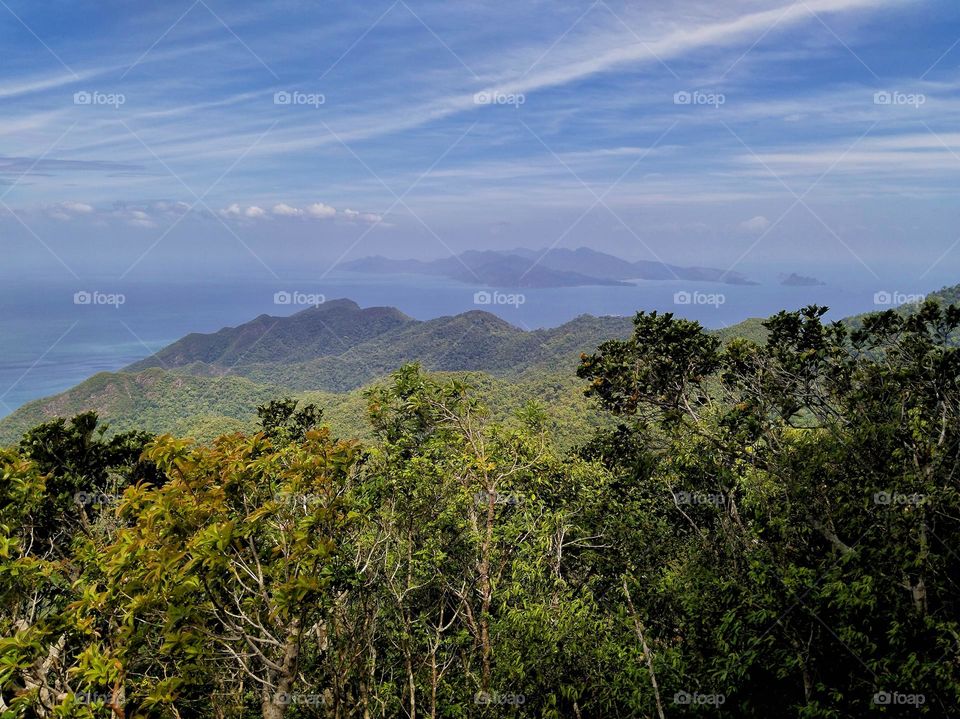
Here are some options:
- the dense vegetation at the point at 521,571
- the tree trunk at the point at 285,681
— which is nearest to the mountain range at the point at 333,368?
the dense vegetation at the point at 521,571

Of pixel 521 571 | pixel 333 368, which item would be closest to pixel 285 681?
pixel 521 571

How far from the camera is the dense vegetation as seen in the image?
6070mm

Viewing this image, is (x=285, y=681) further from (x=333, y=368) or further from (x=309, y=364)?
(x=309, y=364)

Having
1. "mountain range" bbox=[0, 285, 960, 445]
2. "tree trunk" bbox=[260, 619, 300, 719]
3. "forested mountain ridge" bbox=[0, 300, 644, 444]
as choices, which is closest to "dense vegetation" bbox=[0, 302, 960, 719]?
"tree trunk" bbox=[260, 619, 300, 719]

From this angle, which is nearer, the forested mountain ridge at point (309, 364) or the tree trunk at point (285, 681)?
the tree trunk at point (285, 681)

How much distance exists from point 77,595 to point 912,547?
11.6m

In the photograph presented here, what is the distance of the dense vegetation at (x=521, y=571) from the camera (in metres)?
6.07

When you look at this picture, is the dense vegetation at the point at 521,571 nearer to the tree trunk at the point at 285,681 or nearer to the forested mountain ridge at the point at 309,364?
the tree trunk at the point at 285,681

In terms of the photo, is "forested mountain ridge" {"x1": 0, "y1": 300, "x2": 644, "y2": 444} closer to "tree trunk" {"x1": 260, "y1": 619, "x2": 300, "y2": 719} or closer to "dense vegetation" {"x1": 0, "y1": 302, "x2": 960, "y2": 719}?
"dense vegetation" {"x1": 0, "y1": 302, "x2": 960, "y2": 719}

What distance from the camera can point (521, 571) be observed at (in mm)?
8523

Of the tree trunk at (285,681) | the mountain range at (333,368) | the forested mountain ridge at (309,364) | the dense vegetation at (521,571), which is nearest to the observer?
the dense vegetation at (521,571)

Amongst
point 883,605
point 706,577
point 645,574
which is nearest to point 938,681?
point 883,605

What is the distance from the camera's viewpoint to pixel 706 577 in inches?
312

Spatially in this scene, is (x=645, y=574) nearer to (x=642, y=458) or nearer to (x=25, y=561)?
(x=642, y=458)
